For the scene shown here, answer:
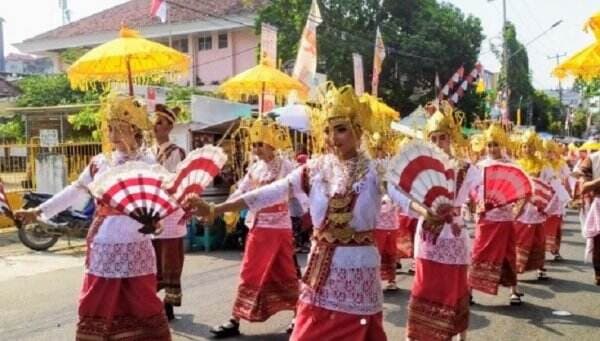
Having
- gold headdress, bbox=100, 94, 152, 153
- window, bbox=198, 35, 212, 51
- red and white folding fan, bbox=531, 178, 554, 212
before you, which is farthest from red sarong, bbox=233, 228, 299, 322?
window, bbox=198, 35, 212, 51

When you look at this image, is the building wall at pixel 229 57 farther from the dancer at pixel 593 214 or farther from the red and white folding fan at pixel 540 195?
the dancer at pixel 593 214

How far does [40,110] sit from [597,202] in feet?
55.4

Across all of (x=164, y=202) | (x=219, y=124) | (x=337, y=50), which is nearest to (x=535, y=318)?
(x=164, y=202)

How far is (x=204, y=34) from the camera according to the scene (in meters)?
32.9

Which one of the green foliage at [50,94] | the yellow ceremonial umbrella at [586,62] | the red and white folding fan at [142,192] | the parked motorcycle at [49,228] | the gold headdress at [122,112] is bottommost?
the parked motorcycle at [49,228]

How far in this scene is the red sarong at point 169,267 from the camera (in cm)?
655

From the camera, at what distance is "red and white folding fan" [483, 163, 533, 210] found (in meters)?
6.48

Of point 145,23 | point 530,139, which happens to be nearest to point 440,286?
point 530,139

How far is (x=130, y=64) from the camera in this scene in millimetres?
7359

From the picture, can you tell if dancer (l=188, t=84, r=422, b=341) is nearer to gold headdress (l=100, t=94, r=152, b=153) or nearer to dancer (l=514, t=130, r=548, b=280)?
gold headdress (l=100, t=94, r=152, b=153)

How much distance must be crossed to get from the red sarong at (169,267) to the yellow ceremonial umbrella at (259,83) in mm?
4075

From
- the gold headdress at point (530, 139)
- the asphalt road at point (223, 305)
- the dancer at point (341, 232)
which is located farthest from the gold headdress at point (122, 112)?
the gold headdress at point (530, 139)

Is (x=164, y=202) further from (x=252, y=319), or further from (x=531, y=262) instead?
(x=531, y=262)

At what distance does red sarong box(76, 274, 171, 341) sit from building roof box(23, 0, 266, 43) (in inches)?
1033
